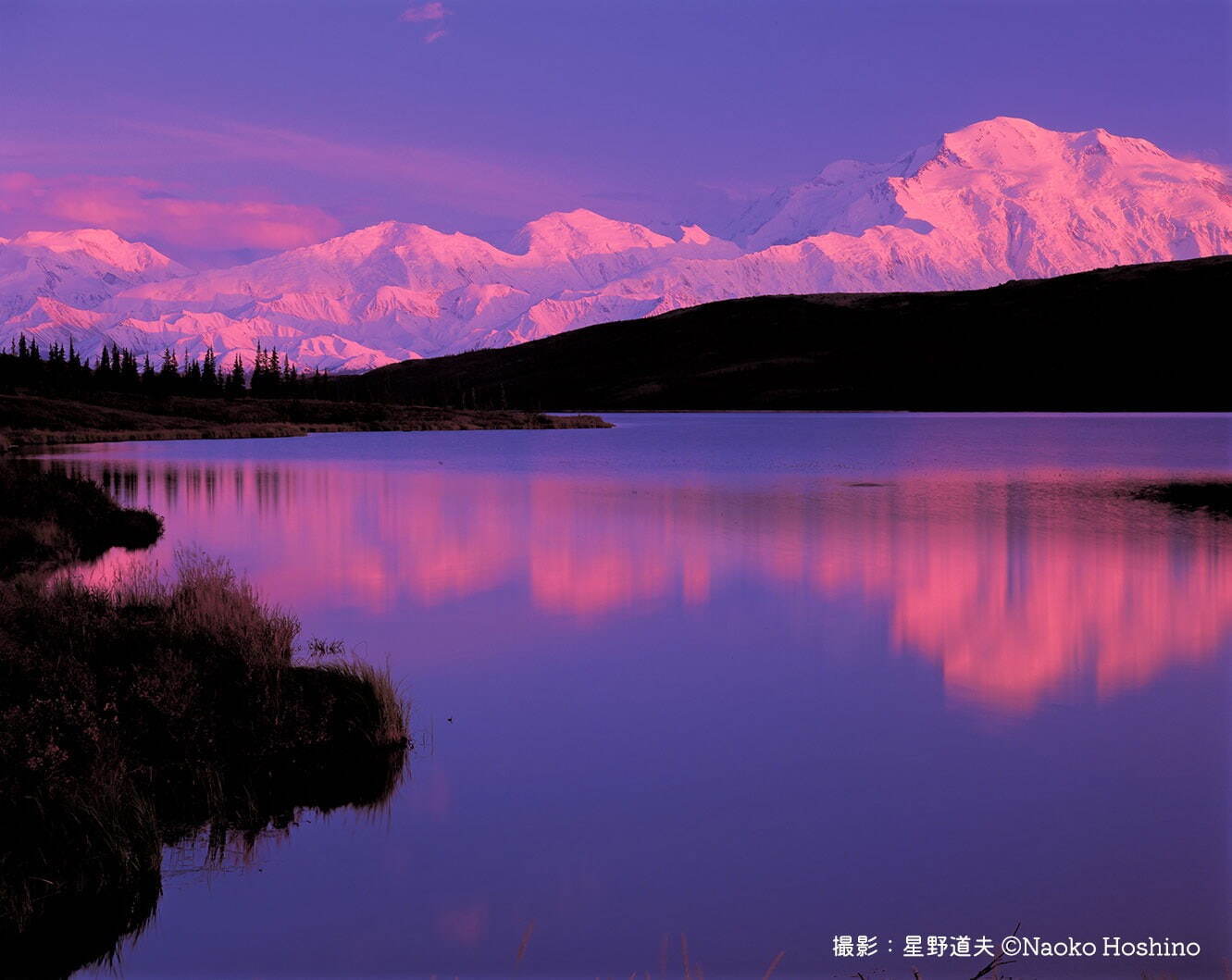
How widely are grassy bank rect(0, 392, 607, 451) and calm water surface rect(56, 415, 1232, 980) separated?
68.8m

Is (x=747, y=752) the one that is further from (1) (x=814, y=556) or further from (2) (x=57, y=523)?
(2) (x=57, y=523)

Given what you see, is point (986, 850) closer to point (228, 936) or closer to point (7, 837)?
point (228, 936)

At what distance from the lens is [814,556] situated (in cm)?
3525

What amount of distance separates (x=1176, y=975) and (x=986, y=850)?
2416mm

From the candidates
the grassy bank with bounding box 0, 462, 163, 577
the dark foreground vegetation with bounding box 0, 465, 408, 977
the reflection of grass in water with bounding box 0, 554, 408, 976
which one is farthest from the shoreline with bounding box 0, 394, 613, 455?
the reflection of grass in water with bounding box 0, 554, 408, 976

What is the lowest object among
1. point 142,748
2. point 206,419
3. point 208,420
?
point 142,748

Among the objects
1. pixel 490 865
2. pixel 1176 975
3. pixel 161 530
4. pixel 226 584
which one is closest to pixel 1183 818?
pixel 1176 975

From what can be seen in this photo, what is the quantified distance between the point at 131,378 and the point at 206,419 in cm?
3391

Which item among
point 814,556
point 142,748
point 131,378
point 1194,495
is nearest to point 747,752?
point 142,748

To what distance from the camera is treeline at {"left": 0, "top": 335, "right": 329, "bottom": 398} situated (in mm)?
144125

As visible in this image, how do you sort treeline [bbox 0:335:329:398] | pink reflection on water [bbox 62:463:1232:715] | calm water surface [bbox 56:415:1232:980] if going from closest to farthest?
calm water surface [bbox 56:415:1232:980], pink reflection on water [bbox 62:463:1232:715], treeline [bbox 0:335:329:398]

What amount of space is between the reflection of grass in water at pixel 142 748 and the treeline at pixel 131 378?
125902 mm

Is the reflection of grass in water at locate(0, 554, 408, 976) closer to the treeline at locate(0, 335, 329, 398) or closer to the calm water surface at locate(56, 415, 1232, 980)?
the calm water surface at locate(56, 415, 1232, 980)

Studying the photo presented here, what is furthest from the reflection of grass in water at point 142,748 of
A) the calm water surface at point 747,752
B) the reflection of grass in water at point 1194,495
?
the reflection of grass in water at point 1194,495
